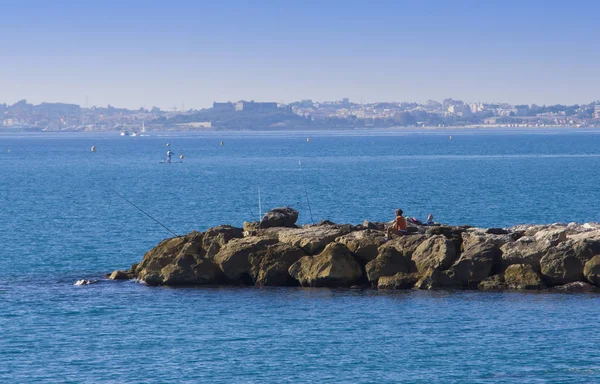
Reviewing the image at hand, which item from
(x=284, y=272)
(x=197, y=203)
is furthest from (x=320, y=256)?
(x=197, y=203)

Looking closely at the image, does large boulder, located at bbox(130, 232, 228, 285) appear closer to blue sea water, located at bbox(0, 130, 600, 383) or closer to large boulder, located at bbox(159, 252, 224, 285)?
large boulder, located at bbox(159, 252, 224, 285)

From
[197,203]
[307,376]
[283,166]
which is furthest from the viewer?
[283,166]

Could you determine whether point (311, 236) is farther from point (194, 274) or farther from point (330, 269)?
point (194, 274)

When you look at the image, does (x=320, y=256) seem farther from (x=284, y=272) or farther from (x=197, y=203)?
(x=197, y=203)

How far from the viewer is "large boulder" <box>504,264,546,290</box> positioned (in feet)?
102

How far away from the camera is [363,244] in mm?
32688

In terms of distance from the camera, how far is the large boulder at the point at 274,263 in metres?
32.5

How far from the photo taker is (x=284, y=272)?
3256 centimetres

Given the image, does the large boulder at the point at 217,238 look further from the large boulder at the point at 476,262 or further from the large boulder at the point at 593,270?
the large boulder at the point at 593,270

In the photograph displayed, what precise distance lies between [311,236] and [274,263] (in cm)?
166

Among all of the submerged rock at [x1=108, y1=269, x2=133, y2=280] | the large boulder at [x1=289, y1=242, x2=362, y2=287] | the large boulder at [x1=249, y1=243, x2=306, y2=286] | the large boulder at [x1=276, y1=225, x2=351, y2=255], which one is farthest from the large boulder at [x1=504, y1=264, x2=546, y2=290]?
the submerged rock at [x1=108, y1=269, x2=133, y2=280]

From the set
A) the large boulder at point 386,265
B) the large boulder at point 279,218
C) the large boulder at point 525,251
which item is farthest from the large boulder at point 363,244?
the large boulder at point 525,251

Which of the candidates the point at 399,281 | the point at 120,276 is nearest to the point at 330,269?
the point at 399,281

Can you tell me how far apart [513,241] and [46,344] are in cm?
1492
